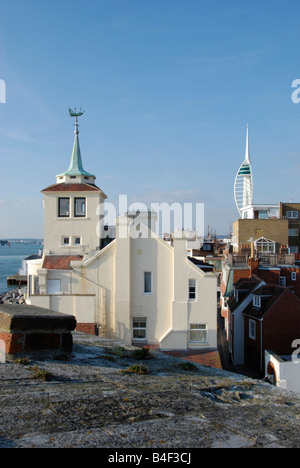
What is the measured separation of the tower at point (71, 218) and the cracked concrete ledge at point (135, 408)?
77.1 ft

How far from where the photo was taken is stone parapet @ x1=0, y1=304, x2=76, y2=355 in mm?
6594

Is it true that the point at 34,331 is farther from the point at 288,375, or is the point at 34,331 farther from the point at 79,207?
the point at 79,207

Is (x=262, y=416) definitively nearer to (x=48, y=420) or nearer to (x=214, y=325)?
(x=48, y=420)

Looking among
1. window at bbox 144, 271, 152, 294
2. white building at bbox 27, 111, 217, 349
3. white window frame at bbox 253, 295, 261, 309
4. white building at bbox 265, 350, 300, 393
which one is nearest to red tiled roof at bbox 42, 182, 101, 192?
white building at bbox 27, 111, 217, 349

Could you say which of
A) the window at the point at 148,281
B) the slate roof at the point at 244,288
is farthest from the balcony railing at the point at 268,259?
the window at the point at 148,281

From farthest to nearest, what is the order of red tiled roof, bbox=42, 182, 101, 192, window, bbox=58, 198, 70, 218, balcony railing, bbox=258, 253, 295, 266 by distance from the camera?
balcony railing, bbox=258, 253, 295, 266
window, bbox=58, 198, 70, 218
red tiled roof, bbox=42, 182, 101, 192

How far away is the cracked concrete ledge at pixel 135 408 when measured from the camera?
4.00m

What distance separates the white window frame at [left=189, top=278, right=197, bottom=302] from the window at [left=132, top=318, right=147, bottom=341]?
10.1ft

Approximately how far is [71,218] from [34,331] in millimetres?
24029

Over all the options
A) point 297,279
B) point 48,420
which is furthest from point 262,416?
point 297,279

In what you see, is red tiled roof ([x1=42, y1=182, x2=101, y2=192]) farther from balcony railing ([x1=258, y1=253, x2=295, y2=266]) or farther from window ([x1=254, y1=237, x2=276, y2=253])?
window ([x1=254, y1=237, x2=276, y2=253])

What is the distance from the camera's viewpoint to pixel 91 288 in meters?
24.2

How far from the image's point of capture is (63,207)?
30734 millimetres

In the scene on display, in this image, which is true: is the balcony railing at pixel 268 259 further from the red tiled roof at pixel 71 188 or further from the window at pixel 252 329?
the red tiled roof at pixel 71 188
